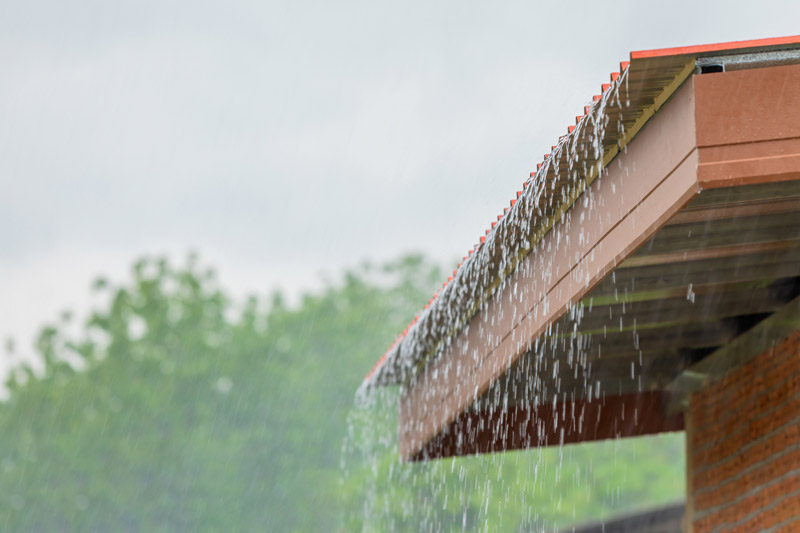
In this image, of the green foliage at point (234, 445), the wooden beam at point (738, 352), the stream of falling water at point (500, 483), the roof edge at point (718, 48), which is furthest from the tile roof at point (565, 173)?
the green foliage at point (234, 445)

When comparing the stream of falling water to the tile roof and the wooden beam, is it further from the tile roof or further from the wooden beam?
the tile roof

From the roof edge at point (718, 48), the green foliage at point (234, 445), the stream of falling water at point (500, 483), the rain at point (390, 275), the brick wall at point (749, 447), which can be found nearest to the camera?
the roof edge at point (718, 48)

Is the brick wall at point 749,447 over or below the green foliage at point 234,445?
below

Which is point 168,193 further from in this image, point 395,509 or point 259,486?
point 395,509

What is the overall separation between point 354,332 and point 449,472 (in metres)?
9.16

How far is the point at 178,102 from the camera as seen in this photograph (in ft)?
242

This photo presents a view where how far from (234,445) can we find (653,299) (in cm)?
2498

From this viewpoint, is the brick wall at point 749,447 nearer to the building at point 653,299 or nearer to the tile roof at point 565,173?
the building at point 653,299

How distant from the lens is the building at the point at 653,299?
3367mm

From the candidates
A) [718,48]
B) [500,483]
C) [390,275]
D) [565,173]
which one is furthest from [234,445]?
[718,48]

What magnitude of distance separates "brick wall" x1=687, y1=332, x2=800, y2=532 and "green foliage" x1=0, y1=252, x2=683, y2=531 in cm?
1766

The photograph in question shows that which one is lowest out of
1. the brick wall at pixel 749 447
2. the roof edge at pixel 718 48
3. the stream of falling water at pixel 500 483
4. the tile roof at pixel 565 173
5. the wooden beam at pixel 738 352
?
the brick wall at pixel 749 447

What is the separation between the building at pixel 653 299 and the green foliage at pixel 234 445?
1743 cm

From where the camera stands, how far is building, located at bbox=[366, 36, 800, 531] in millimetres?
3367
